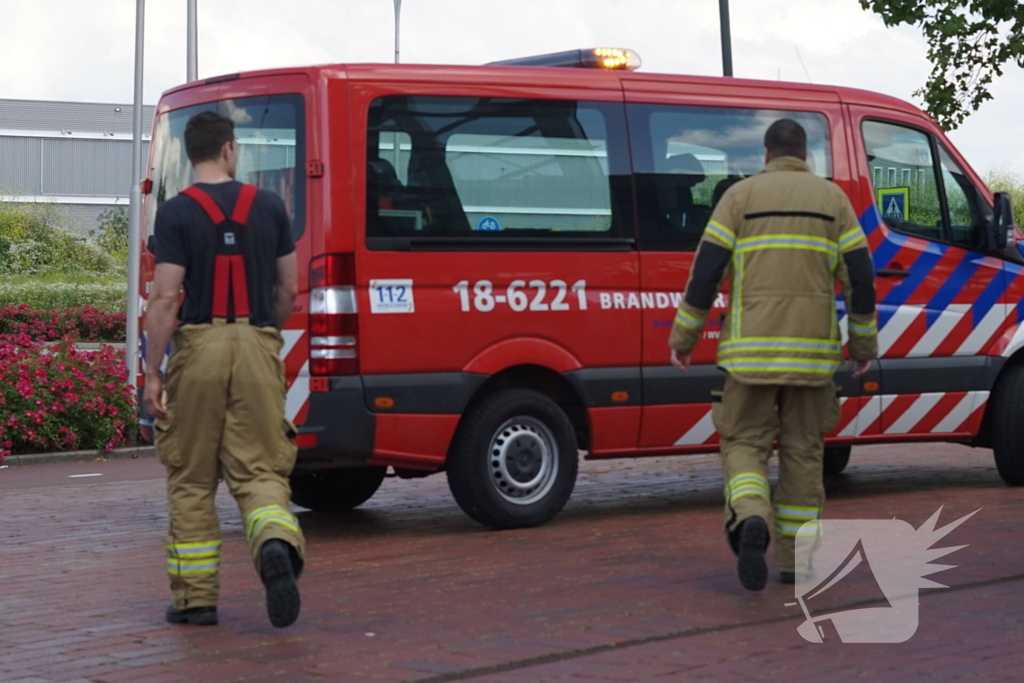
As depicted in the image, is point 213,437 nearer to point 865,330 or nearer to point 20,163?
point 865,330

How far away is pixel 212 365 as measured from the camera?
6074 millimetres

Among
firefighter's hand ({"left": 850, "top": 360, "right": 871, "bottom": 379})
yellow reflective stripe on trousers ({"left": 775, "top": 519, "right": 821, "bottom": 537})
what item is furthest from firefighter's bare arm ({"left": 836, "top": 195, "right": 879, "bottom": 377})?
yellow reflective stripe on trousers ({"left": 775, "top": 519, "right": 821, "bottom": 537})

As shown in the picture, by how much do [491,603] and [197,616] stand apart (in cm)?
116

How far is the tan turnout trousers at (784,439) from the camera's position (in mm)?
6754

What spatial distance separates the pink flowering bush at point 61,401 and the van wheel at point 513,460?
675 centimetres

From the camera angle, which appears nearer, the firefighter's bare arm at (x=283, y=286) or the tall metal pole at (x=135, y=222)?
the firefighter's bare arm at (x=283, y=286)

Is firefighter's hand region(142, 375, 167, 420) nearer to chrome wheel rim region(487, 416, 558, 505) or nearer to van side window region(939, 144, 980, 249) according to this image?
chrome wheel rim region(487, 416, 558, 505)

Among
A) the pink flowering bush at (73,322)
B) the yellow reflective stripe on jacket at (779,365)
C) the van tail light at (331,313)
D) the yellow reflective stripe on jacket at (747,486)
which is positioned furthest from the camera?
the pink flowering bush at (73,322)

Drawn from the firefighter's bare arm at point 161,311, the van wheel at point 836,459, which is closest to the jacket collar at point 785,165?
the firefighter's bare arm at point 161,311

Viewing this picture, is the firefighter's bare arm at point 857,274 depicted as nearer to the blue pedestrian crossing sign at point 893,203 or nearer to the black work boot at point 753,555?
the black work boot at point 753,555

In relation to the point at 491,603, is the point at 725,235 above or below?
above

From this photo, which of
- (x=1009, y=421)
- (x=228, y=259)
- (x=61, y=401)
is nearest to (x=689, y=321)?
(x=228, y=259)

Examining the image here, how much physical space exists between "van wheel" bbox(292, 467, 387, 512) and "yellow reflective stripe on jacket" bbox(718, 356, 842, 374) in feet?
12.3

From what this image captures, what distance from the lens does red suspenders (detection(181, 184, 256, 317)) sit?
6.11 meters
